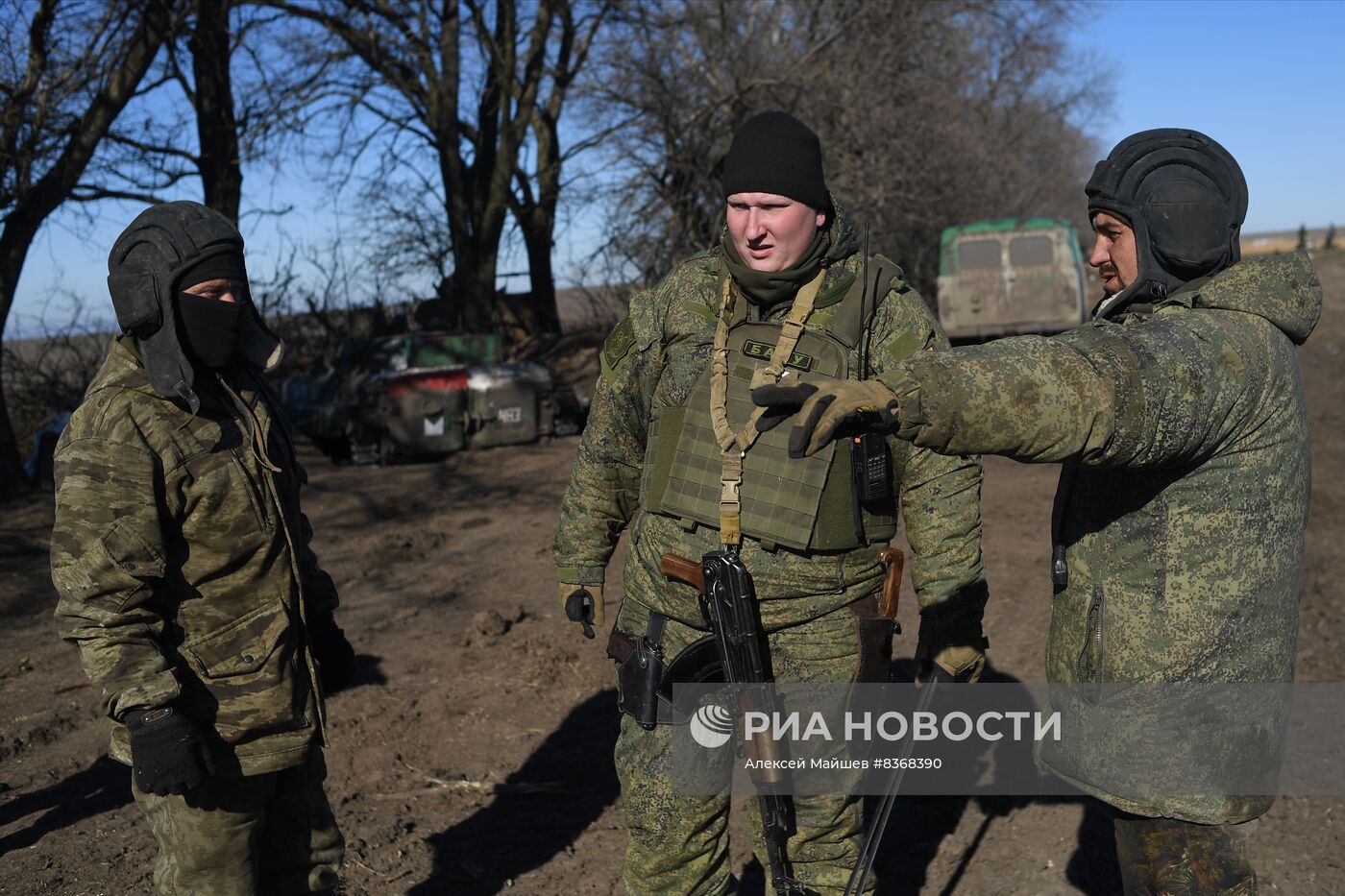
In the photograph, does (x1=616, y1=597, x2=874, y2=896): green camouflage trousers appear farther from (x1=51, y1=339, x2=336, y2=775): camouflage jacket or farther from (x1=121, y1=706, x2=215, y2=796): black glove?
(x1=121, y1=706, x2=215, y2=796): black glove

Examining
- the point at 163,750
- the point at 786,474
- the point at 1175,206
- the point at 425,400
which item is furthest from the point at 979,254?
the point at 163,750

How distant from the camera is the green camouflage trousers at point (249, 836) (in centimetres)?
275

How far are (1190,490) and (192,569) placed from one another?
7.02 ft

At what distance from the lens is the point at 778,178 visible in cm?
288

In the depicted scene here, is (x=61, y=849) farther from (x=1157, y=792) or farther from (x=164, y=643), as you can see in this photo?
(x=1157, y=792)

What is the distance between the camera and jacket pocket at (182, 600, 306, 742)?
2.78 metres

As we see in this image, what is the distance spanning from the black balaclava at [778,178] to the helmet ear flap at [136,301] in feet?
4.38

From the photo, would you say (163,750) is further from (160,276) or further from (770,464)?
(770,464)

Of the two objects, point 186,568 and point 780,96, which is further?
point 780,96

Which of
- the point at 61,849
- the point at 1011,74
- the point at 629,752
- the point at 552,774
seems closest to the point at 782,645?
the point at 629,752

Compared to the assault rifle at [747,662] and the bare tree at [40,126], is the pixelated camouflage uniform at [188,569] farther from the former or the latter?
the bare tree at [40,126]

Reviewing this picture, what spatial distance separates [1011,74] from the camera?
4072 centimetres

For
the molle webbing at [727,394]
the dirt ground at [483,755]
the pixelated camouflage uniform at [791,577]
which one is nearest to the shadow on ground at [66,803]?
the dirt ground at [483,755]

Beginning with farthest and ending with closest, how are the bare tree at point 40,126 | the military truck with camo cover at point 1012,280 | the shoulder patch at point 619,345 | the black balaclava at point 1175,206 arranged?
1. the military truck with camo cover at point 1012,280
2. the bare tree at point 40,126
3. the shoulder patch at point 619,345
4. the black balaclava at point 1175,206
